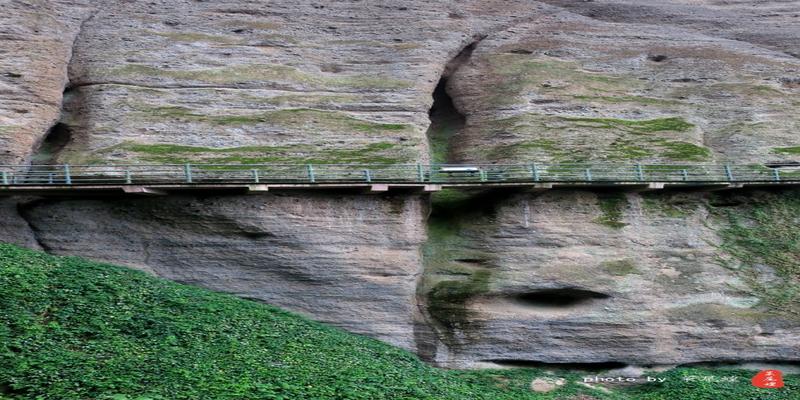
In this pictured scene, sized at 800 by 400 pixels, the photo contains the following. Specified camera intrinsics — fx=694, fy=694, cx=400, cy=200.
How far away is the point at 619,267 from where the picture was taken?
22281 mm

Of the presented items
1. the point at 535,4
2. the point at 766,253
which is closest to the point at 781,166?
the point at 766,253

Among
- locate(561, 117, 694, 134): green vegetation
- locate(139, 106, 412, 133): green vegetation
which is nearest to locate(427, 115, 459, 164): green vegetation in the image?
locate(139, 106, 412, 133): green vegetation

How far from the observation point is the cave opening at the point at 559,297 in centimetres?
2195

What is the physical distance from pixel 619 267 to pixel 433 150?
8.51m

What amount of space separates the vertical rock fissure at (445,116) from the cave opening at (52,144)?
1315 cm

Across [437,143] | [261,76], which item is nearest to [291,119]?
[261,76]

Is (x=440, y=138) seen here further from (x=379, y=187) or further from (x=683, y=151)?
(x=683, y=151)

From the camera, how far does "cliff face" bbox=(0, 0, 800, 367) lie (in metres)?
21.3

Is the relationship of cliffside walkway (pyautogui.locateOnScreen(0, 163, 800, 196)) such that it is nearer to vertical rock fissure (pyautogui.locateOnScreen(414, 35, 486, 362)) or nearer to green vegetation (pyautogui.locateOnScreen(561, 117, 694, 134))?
vertical rock fissure (pyautogui.locateOnScreen(414, 35, 486, 362))

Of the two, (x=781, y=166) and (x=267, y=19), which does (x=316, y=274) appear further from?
(x=781, y=166)

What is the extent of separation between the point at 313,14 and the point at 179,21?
18.5ft

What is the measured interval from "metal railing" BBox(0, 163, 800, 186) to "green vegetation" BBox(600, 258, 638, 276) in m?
2.72

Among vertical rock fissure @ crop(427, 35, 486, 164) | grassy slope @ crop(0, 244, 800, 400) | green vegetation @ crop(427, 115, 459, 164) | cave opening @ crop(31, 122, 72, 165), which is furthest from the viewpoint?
vertical rock fissure @ crop(427, 35, 486, 164)

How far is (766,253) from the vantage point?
75.9ft
